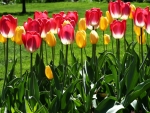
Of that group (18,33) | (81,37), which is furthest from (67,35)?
(18,33)

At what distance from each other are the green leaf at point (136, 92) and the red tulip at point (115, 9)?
89cm

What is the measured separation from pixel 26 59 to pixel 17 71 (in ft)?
4.45

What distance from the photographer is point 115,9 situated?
11.8ft

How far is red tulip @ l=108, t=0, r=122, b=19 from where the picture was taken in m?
3.60

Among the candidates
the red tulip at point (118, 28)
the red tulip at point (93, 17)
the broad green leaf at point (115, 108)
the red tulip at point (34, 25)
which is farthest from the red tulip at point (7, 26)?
the broad green leaf at point (115, 108)

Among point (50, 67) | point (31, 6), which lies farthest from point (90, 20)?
point (31, 6)

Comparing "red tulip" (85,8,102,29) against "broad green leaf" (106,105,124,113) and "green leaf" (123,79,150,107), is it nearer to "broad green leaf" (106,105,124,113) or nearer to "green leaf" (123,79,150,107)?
"green leaf" (123,79,150,107)

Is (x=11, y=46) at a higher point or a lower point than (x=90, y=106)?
lower

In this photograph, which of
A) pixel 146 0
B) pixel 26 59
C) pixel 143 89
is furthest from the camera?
pixel 146 0

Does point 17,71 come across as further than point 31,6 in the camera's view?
No

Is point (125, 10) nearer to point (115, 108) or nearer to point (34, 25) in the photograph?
point (34, 25)

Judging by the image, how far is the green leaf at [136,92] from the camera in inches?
113

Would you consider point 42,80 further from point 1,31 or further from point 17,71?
point 17,71

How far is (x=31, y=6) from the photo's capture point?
1112 inches
